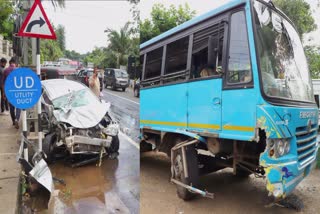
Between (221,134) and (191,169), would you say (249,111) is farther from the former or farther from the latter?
(191,169)

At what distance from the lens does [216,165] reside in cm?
439

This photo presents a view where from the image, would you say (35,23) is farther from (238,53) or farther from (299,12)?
(299,12)

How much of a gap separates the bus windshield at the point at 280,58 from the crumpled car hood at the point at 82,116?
331 centimetres

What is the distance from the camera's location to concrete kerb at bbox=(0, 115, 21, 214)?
3.55 m

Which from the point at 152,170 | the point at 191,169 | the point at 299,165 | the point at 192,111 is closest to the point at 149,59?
the point at 192,111

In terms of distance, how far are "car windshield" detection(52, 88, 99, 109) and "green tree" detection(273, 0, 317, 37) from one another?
12.7 feet

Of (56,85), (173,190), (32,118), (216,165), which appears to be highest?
(56,85)

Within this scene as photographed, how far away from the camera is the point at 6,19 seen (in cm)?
1355

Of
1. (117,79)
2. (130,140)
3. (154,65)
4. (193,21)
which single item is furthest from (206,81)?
(117,79)

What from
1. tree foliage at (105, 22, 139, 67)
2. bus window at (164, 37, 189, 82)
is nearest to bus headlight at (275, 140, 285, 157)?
bus window at (164, 37, 189, 82)

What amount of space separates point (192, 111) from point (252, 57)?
1090mm

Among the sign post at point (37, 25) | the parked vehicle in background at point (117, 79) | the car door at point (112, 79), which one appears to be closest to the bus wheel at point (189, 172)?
the sign post at point (37, 25)

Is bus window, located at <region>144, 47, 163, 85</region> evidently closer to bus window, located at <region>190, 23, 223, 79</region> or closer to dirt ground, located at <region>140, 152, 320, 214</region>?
bus window, located at <region>190, 23, 223, 79</region>

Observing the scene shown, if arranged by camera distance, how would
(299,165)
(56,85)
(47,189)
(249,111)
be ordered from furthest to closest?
1. (56,85)
2. (47,189)
3. (299,165)
4. (249,111)
